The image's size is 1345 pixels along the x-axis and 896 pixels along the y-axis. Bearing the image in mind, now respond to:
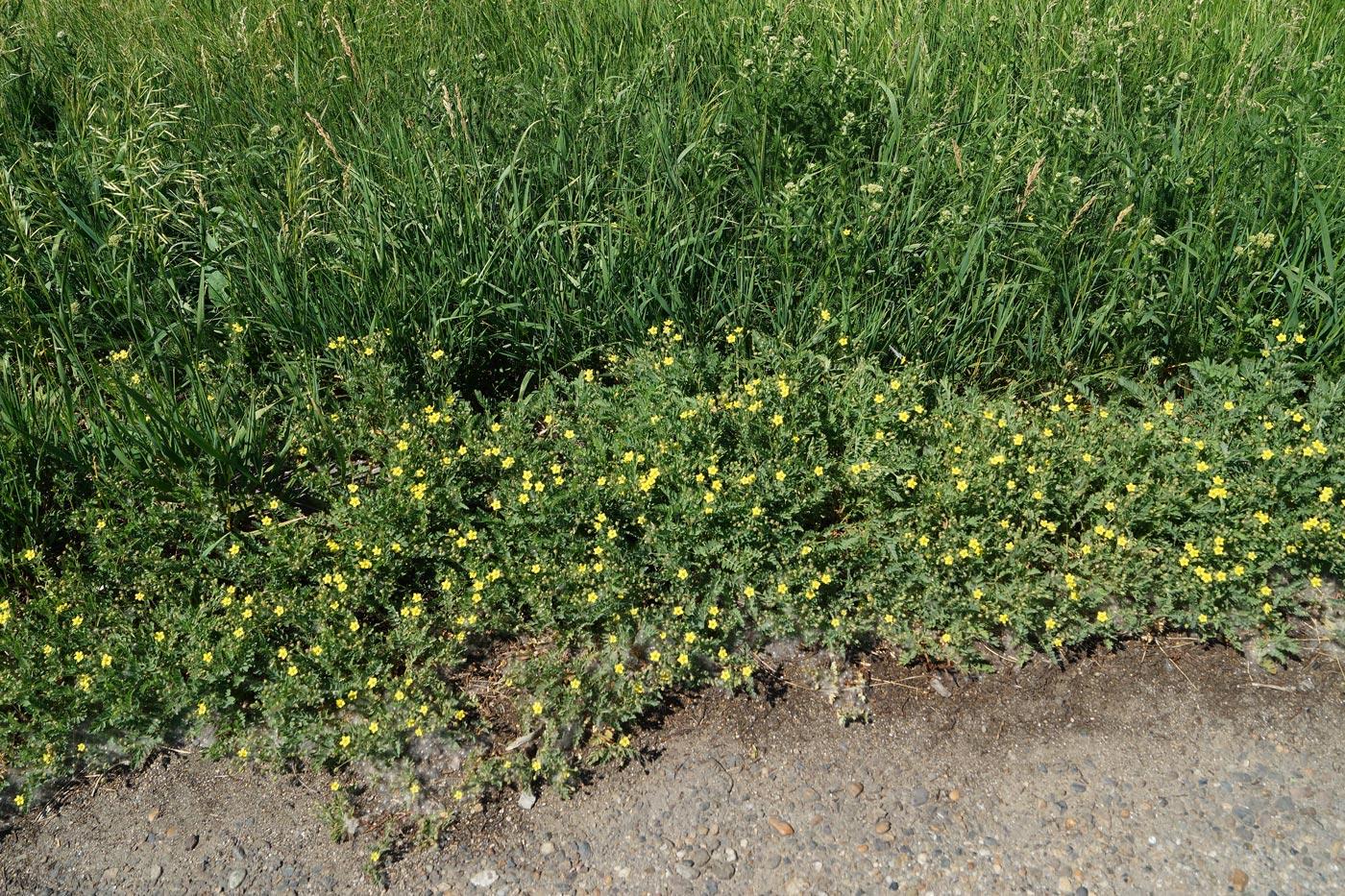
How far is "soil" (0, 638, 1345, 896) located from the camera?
2740mm

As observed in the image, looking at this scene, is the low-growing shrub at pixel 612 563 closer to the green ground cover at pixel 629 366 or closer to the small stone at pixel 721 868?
the green ground cover at pixel 629 366

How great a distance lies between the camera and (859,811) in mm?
2895

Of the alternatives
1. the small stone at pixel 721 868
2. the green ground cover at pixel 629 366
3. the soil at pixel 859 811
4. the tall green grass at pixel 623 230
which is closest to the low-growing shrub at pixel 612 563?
the green ground cover at pixel 629 366

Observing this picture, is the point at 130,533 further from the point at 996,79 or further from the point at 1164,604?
the point at 996,79

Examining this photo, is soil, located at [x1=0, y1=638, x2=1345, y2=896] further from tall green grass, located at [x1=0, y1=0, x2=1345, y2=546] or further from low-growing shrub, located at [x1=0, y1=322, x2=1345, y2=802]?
tall green grass, located at [x1=0, y1=0, x2=1345, y2=546]

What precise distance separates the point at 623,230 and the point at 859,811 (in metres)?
2.38

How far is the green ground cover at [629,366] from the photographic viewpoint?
3.21 m

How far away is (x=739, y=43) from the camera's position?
202 inches

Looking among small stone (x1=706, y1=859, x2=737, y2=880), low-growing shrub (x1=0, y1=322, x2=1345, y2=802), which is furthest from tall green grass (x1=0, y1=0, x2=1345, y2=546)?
small stone (x1=706, y1=859, x2=737, y2=880)

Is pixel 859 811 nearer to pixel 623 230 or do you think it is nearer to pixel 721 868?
pixel 721 868

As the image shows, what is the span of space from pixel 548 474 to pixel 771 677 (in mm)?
1018

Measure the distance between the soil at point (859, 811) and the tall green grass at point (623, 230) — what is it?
1.13 metres

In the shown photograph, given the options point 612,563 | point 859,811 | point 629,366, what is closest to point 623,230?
point 629,366

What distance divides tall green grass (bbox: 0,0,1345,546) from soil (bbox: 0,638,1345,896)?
1129mm
